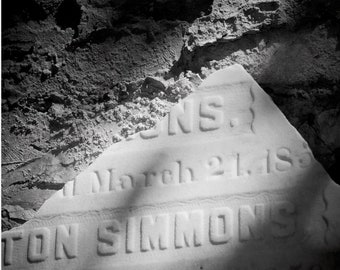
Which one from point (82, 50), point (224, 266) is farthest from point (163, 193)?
point (82, 50)

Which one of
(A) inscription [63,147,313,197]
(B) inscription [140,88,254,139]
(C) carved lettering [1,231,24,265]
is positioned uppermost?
(B) inscription [140,88,254,139]

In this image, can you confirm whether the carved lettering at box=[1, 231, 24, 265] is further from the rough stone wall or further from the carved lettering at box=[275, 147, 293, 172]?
the carved lettering at box=[275, 147, 293, 172]

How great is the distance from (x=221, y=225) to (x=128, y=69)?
17.4 inches

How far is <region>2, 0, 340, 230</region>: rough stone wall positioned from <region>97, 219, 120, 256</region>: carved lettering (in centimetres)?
16

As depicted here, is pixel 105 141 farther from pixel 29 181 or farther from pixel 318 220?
pixel 318 220

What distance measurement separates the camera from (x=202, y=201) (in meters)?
1.57

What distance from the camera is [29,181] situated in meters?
1.76

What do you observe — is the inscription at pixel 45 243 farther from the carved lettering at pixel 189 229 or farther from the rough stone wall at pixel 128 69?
the carved lettering at pixel 189 229

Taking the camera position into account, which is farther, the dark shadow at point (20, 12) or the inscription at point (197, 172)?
the dark shadow at point (20, 12)

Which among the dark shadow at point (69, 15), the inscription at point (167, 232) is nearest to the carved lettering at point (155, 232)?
the inscription at point (167, 232)

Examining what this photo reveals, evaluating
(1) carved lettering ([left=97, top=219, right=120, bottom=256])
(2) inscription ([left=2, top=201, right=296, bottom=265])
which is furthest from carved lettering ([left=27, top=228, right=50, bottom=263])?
(1) carved lettering ([left=97, top=219, right=120, bottom=256])

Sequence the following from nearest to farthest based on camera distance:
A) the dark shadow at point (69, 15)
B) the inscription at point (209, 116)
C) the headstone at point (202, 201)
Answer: the headstone at point (202, 201)
the inscription at point (209, 116)
the dark shadow at point (69, 15)

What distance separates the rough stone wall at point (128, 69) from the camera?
1.65 meters

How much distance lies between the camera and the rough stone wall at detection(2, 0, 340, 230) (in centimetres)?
165
